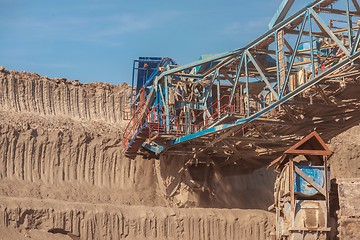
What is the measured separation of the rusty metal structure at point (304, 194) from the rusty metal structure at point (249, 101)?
15.9ft

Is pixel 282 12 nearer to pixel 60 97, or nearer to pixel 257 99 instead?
pixel 257 99

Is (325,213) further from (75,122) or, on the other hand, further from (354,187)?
(75,122)

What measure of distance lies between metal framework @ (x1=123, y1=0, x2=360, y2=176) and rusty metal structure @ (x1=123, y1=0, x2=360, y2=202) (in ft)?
0.12

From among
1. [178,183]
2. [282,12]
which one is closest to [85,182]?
[178,183]

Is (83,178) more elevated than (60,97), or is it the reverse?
(60,97)

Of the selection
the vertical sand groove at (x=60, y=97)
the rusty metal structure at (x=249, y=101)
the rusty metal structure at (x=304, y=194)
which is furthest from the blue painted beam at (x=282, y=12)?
the vertical sand groove at (x=60, y=97)

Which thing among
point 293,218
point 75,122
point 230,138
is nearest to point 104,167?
point 75,122

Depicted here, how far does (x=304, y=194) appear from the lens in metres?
26.3

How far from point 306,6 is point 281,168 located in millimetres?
6773

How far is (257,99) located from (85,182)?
8.71 metres

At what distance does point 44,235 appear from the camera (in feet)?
116

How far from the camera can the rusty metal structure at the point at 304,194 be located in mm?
25984

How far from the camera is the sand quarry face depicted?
36469mm

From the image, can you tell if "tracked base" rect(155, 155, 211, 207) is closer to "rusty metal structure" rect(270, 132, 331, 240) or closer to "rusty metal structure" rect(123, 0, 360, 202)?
"rusty metal structure" rect(123, 0, 360, 202)
